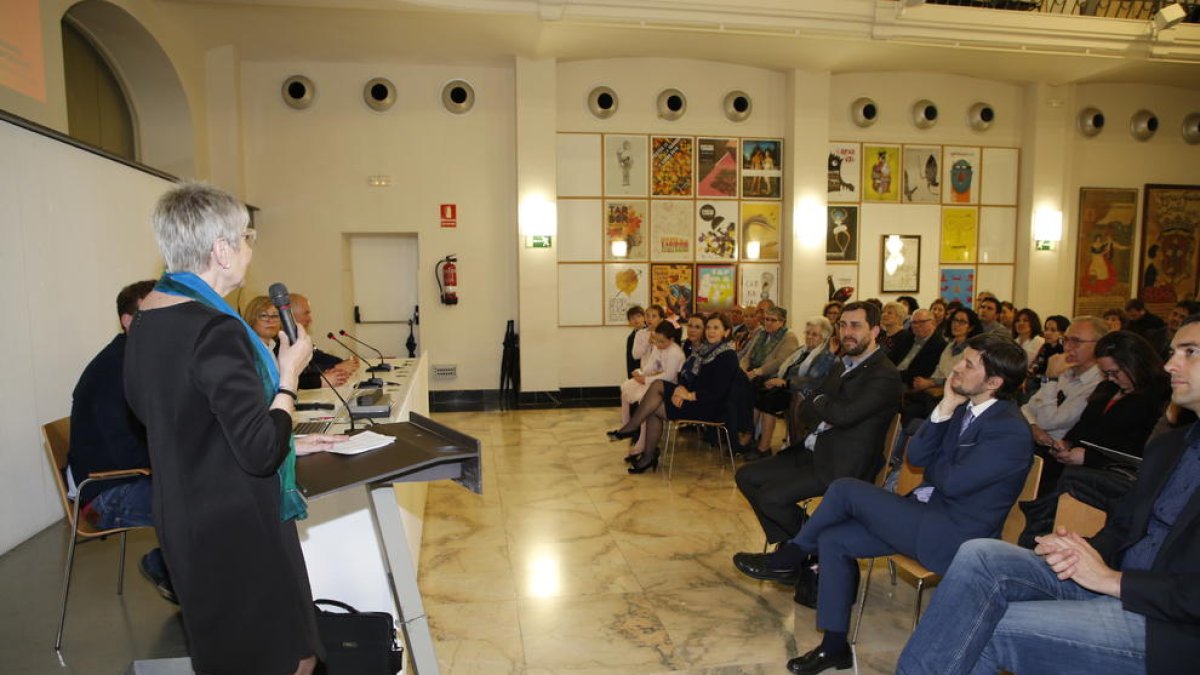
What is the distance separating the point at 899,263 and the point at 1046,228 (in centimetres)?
205

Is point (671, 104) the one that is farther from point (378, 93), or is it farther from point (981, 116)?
point (981, 116)

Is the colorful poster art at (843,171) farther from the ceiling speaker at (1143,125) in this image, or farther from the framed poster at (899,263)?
the ceiling speaker at (1143,125)

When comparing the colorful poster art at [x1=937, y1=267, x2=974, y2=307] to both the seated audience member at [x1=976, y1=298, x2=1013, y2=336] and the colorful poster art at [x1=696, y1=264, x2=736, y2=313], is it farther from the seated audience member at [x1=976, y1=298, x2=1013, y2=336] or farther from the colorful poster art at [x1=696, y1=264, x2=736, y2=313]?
the colorful poster art at [x1=696, y1=264, x2=736, y2=313]

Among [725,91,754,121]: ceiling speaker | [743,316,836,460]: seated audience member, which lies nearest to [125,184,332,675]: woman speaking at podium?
[743,316,836,460]: seated audience member

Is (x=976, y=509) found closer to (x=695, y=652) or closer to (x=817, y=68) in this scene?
(x=695, y=652)

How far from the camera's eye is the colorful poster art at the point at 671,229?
884cm

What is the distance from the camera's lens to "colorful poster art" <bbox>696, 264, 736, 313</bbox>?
8.98 m

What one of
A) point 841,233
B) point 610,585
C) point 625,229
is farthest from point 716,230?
point 610,585

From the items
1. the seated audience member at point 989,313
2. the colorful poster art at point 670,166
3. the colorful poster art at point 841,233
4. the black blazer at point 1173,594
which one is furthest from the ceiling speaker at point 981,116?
the black blazer at point 1173,594

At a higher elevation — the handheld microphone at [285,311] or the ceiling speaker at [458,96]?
the ceiling speaker at [458,96]

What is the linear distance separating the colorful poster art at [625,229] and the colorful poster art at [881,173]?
2.99 metres

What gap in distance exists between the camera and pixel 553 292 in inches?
337

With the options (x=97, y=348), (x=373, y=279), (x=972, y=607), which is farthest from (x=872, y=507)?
(x=373, y=279)

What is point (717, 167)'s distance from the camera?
890 centimetres
